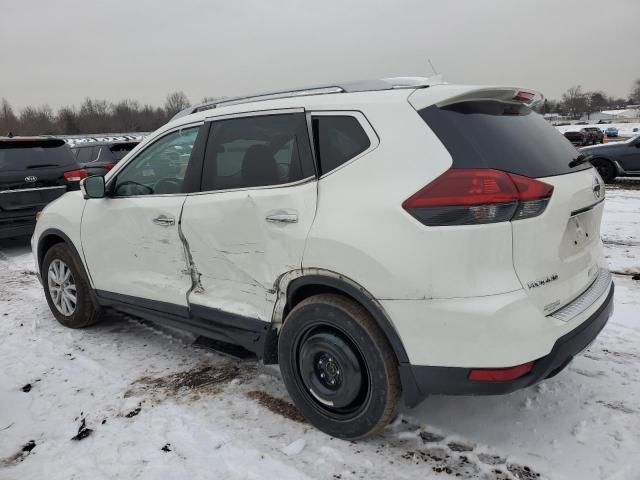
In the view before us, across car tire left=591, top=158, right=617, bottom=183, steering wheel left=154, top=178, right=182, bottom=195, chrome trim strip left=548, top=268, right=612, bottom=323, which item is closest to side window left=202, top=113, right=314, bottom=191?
steering wheel left=154, top=178, right=182, bottom=195

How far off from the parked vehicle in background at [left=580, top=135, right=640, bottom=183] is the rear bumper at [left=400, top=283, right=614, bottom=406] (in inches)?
484

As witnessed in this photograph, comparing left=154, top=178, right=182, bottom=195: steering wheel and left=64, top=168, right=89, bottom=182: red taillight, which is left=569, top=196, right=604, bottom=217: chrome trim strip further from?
left=64, top=168, right=89, bottom=182: red taillight

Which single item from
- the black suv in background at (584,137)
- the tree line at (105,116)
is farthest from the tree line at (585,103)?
the black suv in background at (584,137)

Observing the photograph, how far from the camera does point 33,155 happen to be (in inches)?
313

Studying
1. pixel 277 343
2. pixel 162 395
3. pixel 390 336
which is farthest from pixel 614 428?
pixel 162 395

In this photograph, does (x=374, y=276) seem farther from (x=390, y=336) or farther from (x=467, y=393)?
(x=467, y=393)

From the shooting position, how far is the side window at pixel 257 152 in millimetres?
2801

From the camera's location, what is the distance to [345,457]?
259 cm

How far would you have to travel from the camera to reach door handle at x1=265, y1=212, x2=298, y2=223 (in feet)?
8.77

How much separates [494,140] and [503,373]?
1076 mm

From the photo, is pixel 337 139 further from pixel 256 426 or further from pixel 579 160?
pixel 256 426

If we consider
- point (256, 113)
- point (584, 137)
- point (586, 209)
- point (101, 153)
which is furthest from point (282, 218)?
point (584, 137)

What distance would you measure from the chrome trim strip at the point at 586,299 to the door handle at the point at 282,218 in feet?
4.42

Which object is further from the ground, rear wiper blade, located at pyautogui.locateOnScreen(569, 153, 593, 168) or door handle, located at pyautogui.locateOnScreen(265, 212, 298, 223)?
rear wiper blade, located at pyautogui.locateOnScreen(569, 153, 593, 168)
